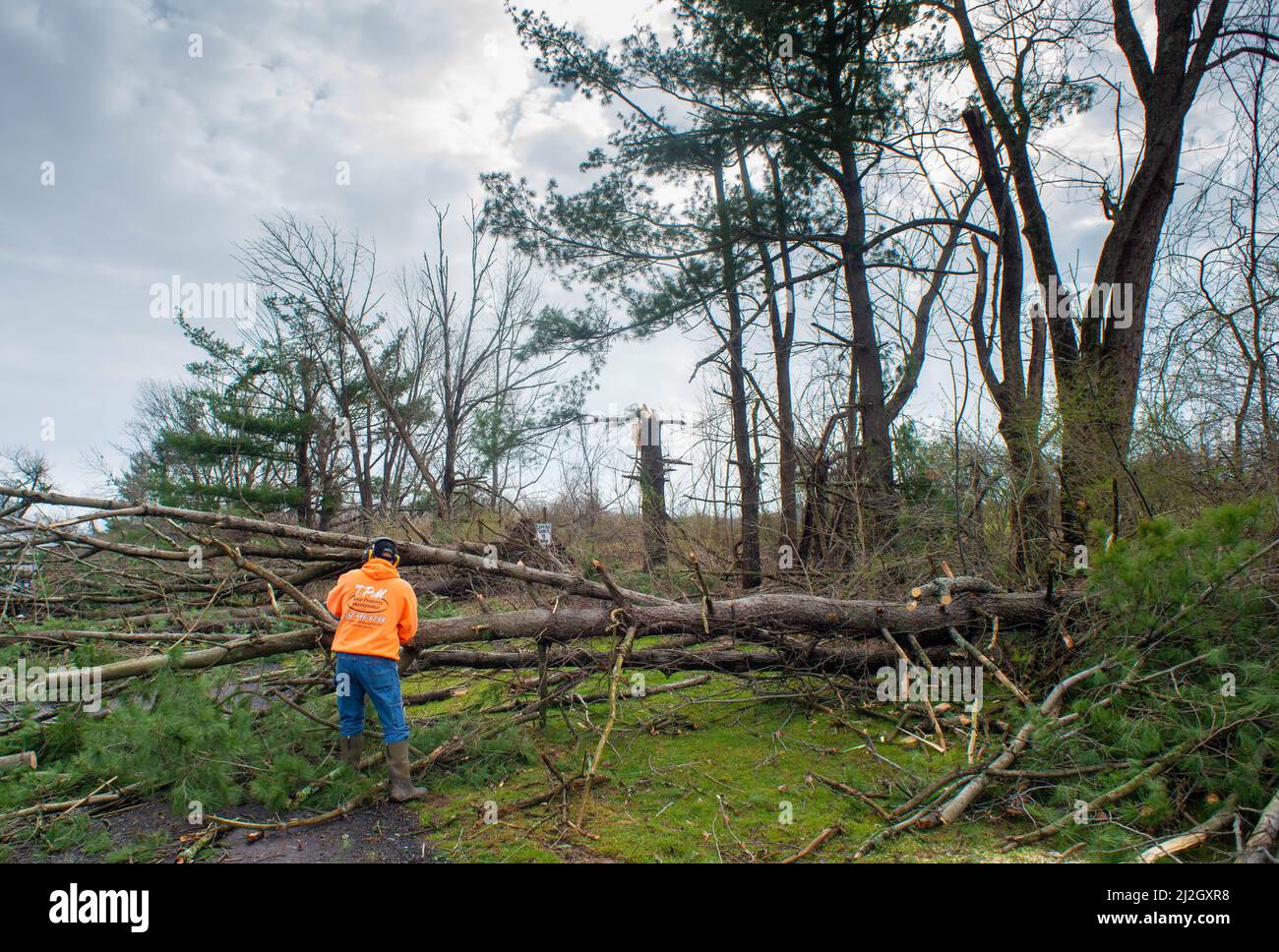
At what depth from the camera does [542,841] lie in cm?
427

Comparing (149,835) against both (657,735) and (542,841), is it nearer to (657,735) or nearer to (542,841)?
(542,841)

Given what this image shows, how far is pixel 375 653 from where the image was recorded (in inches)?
199

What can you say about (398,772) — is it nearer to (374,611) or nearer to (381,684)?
(381,684)

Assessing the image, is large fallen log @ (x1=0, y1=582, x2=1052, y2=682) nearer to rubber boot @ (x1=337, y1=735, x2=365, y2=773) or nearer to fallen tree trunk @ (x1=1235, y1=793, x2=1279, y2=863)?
rubber boot @ (x1=337, y1=735, x2=365, y2=773)

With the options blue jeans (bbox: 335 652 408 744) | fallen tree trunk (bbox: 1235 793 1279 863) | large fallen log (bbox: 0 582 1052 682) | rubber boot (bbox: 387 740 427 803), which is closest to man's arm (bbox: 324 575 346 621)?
blue jeans (bbox: 335 652 408 744)

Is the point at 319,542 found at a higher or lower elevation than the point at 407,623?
higher

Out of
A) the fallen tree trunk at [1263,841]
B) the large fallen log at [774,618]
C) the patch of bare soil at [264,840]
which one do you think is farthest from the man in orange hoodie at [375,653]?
the fallen tree trunk at [1263,841]

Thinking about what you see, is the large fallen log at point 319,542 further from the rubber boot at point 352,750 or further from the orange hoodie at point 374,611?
the rubber boot at point 352,750

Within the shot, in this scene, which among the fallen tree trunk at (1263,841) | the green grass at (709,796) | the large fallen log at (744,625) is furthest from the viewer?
the large fallen log at (744,625)

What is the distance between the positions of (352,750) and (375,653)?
0.80 meters

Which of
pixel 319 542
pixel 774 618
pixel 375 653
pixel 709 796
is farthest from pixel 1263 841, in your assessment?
pixel 319 542

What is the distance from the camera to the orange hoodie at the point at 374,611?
16.6 ft

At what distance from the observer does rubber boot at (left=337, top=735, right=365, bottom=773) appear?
208 inches

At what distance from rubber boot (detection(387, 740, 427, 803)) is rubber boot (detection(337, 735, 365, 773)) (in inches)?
13.9
